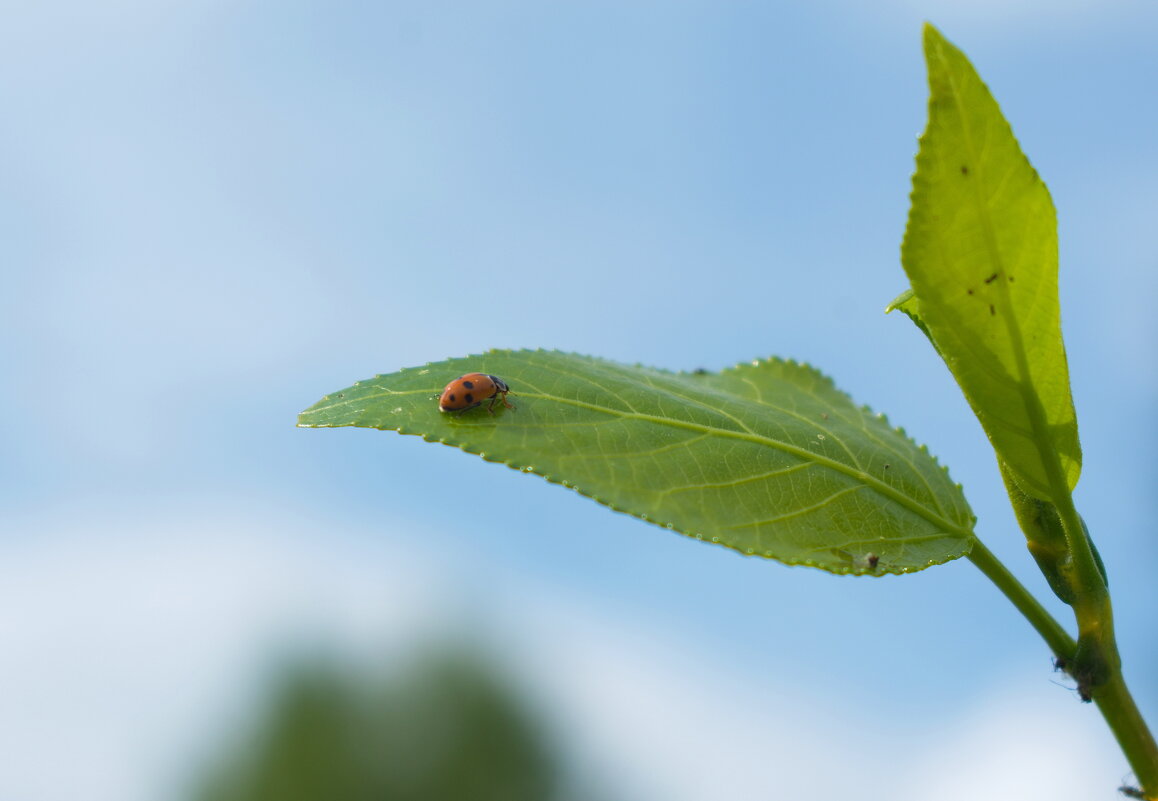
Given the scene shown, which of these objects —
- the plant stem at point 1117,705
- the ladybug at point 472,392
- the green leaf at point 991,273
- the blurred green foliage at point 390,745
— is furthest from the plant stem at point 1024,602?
the blurred green foliage at point 390,745

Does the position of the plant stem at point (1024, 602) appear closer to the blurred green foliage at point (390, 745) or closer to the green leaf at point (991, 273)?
the green leaf at point (991, 273)

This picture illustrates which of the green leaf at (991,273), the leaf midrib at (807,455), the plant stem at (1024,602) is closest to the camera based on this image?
the green leaf at (991,273)

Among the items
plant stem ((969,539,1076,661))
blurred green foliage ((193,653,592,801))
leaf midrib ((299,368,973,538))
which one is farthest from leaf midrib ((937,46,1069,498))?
blurred green foliage ((193,653,592,801))

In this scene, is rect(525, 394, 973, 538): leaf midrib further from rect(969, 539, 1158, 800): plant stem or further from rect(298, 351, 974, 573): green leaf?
rect(969, 539, 1158, 800): plant stem

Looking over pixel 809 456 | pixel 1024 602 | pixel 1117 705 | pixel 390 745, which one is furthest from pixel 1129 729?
pixel 390 745

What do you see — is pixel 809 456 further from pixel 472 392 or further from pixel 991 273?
pixel 472 392

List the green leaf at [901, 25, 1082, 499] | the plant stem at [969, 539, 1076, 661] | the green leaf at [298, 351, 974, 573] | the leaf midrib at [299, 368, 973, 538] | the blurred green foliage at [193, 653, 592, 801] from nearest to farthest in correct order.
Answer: the green leaf at [901, 25, 1082, 499] < the plant stem at [969, 539, 1076, 661] < the green leaf at [298, 351, 974, 573] < the leaf midrib at [299, 368, 973, 538] < the blurred green foliage at [193, 653, 592, 801]

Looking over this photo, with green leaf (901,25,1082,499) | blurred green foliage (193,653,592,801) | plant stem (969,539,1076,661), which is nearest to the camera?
green leaf (901,25,1082,499)

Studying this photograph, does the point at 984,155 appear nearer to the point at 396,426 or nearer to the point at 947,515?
the point at 947,515
